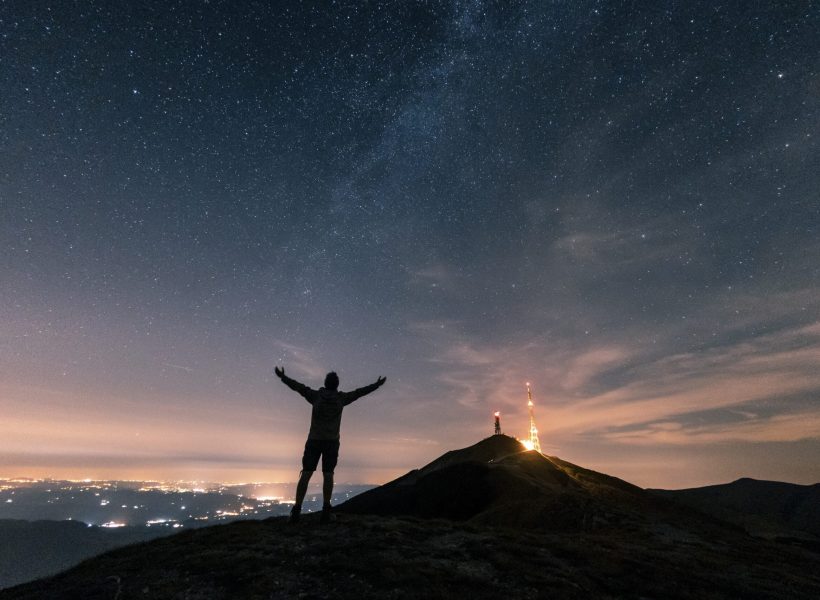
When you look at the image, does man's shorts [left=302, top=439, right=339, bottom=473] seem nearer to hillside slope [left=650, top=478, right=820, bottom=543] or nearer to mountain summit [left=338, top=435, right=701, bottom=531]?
mountain summit [left=338, top=435, right=701, bottom=531]

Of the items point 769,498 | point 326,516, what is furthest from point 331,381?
point 769,498

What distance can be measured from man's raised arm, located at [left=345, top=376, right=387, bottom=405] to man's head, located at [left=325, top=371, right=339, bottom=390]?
1.41 feet

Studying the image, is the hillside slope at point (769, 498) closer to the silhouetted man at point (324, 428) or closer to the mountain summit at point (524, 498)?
the mountain summit at point (524, 498)

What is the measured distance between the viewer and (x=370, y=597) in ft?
20.7

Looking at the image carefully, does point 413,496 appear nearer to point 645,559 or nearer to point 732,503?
point 645,559

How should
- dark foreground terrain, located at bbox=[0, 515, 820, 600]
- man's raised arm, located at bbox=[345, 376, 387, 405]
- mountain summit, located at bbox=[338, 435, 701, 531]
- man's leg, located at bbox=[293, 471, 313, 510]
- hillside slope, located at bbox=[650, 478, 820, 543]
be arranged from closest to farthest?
dark foreground terrain, located at bbox=[0, 515, 820, 600] < man's leg, located at bbox=[293, 471, 313, 510] < man's raised arm, located at bbox=[345, 376, 387, 405] < mountain summit, located at bbox=[338, 435, 701, 531] < hillside slope, located at bbox=[650, 478, 820, 543]

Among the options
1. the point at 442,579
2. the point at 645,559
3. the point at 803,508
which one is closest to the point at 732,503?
the point at 803,508

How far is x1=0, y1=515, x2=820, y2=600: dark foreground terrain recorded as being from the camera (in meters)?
6.74

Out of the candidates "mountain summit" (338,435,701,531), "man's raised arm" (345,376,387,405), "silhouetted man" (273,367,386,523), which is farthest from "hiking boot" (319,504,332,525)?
"mountain summit" (338,435,701,531)

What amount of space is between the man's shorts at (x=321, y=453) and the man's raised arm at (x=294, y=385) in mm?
1232

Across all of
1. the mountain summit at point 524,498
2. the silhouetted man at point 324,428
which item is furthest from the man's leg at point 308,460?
the mountain summit at point 524,498

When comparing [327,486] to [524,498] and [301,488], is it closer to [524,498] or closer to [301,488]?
[301,488]

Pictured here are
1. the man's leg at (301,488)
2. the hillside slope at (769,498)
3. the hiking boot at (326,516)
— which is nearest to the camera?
the man's leg at (301,488)

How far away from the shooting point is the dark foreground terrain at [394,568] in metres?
6.74
